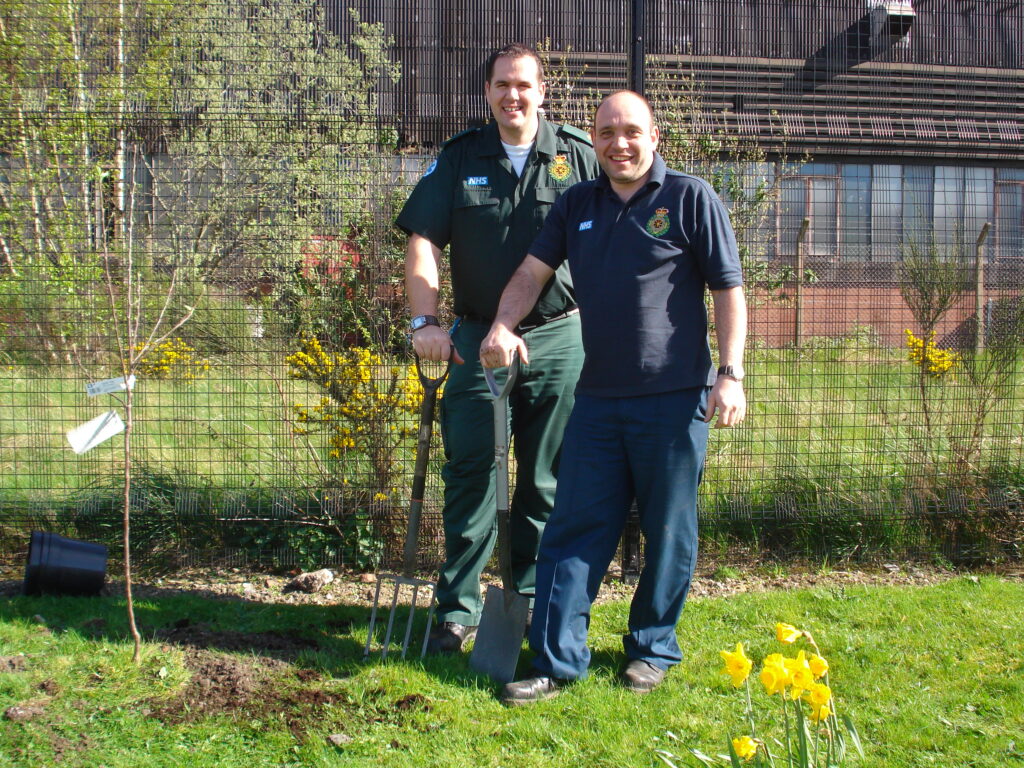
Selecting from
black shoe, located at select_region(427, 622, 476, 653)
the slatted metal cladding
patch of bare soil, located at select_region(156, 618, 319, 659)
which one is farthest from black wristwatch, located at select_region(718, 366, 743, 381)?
the slatted metal cladding

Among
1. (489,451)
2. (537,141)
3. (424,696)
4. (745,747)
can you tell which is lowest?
(424,696)

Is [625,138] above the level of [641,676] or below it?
above

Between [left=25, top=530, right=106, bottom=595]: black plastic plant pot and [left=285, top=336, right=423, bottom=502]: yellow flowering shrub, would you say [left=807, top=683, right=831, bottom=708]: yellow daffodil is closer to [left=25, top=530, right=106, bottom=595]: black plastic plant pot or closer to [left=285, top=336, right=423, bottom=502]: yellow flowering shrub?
[left=285, top=336, right=423, bottom=502]: yellow flowering shrub

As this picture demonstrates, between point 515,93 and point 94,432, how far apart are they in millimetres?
2029

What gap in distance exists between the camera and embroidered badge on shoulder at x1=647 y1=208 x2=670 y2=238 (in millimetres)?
3053

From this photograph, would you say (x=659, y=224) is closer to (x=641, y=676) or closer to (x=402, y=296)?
(x=641, y=676)

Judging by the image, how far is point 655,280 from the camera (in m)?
3.05

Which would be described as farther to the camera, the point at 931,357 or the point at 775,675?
the point at 931,357

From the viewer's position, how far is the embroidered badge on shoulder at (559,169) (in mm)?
3527

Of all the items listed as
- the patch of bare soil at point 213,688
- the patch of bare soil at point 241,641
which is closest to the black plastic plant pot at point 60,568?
the patch of bare soil at point 241,641

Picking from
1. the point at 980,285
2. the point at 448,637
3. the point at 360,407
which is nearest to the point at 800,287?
the point at 980,285

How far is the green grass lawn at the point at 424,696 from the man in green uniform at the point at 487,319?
0.49 m

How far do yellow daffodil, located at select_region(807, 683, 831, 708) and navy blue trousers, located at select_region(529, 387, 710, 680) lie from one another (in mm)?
1329

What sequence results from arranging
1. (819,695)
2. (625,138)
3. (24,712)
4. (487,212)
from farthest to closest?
(487,212) → (625,138) → (24,712) → (819,695)
